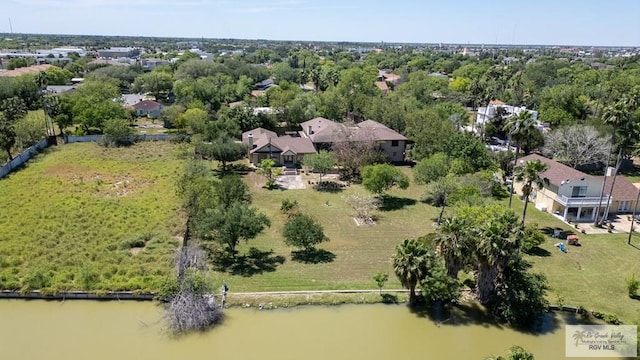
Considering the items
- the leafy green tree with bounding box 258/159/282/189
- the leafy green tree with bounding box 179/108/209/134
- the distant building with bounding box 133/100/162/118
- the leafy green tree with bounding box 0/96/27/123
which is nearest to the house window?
the leafy green tree with bounding box 258/159/282/189

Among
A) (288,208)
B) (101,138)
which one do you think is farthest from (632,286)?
(101,138)

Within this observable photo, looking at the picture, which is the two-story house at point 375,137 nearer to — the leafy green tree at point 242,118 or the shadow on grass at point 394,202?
the leafy green tree at point 242,118

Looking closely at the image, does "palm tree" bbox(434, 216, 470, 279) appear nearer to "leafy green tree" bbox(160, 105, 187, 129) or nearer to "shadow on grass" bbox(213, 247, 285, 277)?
"shadow on grass" bbox(213, 247, 285, 277)

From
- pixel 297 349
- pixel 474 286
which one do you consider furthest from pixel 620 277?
pixel 297 349

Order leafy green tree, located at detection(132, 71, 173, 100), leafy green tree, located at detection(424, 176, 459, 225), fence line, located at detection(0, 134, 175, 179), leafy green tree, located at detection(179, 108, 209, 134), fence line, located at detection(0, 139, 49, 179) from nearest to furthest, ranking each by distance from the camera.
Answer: leafy green tree, located at detection(424, 176, 459, 225) → fence line, located at detection(0, 139, 49, 179) → fence line, located at detection(0, 134, 175, 179) → leafy green tree, located at detection(179, 108, 209, 134) → leafy green tree, located at detection(132, 71, 173, 100)

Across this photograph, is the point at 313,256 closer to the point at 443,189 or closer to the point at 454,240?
the point at 454,240

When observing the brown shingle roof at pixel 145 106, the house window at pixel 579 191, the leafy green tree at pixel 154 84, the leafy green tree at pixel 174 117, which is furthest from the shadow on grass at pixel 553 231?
the leafy green tree at pixel 154 84

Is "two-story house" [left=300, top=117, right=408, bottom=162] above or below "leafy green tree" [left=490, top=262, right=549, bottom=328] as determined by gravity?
above
